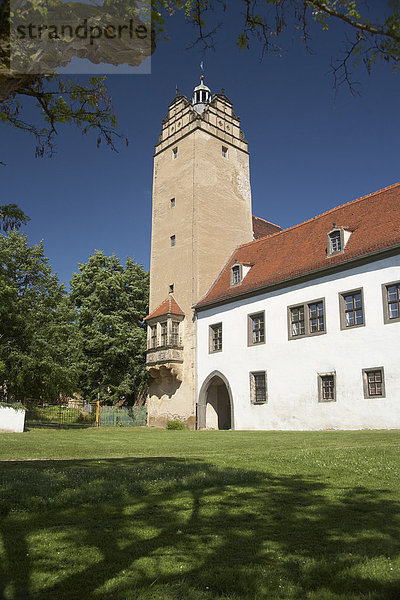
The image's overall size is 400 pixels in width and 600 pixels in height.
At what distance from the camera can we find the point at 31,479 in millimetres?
6844

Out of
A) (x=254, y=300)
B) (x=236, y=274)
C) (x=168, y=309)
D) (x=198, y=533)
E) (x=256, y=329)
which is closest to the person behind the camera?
(x=198, y=533)

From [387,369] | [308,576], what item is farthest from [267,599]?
[387,369]

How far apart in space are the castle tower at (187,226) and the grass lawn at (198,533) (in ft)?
82.4

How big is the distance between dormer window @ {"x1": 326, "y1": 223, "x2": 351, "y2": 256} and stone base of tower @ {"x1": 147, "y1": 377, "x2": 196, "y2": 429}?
13.1m

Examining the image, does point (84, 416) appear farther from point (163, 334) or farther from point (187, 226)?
point (187, 226)

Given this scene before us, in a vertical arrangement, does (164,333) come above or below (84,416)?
above

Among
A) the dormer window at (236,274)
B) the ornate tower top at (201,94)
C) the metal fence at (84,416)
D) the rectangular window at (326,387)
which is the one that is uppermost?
the ornate tower top at (201,94)

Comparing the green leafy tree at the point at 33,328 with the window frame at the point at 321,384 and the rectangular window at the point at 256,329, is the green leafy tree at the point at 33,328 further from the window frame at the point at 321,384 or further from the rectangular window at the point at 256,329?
the window frame at the point at 321,384

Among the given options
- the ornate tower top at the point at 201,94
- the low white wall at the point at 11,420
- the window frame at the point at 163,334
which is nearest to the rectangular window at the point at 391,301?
the window frame at the point at 163,334

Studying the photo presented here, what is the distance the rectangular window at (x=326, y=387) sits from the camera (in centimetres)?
2427

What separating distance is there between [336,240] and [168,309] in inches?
505

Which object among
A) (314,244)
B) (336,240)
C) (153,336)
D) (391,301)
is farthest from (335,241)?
(153,336)

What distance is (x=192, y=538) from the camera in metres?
4.58

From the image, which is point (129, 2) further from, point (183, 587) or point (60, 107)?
point (183, 587)
